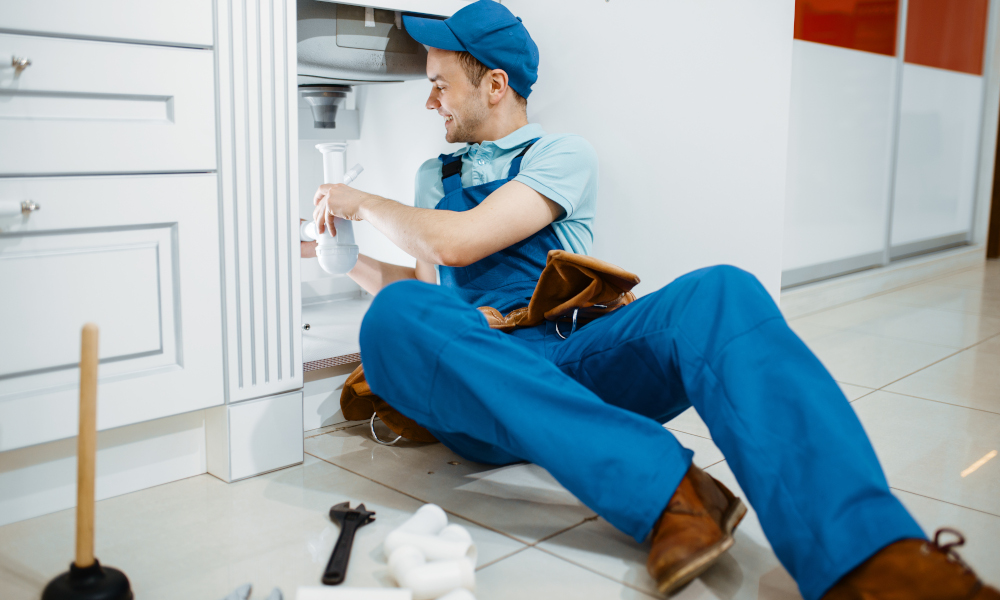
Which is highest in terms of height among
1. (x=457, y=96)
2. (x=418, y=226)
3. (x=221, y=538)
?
(x=457, y=96)

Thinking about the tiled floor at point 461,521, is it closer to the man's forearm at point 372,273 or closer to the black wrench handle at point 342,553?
the black wrench handle at point 342,553

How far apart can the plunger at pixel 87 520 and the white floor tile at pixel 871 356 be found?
1.58m

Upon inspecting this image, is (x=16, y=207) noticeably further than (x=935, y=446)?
No

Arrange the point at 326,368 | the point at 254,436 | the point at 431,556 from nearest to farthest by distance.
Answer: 1. the point at 431,556
2. the point at 254,436
3. the point at 326,368

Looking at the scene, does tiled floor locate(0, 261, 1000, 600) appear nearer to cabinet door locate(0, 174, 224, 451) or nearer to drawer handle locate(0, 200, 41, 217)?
cabinet door locate(0, 174, 224, 451)

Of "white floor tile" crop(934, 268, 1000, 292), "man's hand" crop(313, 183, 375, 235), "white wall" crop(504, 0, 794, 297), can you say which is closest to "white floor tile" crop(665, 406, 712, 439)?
"white wall" crop(504, 0, 794, 297)

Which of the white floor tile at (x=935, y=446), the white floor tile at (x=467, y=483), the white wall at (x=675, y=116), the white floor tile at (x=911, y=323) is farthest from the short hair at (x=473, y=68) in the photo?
the white floor tile at (x=911, y=323)

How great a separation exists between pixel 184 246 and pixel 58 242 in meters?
0.16

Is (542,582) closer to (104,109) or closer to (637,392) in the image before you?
(637,392)

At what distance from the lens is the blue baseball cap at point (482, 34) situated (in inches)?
52.9

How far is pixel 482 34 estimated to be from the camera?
1340mm

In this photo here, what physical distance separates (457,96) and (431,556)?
828 mm

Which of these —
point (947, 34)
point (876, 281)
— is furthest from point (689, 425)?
point (947, 34)

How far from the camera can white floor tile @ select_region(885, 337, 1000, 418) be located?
1652 millimetres
